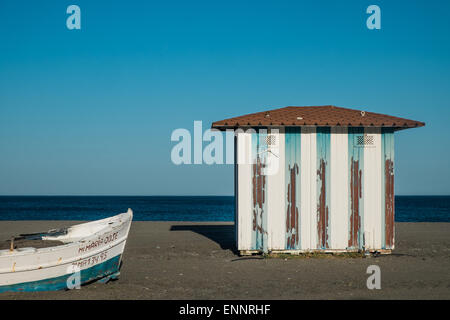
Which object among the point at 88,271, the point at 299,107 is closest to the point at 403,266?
the point at 299,107

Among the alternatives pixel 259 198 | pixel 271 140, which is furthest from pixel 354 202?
pixel 271 140

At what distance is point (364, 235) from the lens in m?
12.2

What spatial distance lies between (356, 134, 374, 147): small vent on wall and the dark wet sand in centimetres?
317

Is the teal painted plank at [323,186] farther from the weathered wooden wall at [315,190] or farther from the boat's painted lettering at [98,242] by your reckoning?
the boat's painted lettering at [98,242]

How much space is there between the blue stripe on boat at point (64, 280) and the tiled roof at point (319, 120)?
470cm

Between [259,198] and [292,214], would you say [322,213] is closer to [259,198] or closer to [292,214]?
[292,214]

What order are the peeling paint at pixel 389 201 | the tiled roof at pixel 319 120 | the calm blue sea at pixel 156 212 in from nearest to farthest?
the tiled roof at pixel 319 120 < the peeling paint at pixel 389 201 < the calm blue sea at pixel 156 212

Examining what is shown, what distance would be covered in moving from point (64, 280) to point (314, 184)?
698 centimetres

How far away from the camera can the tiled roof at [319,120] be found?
469 inches

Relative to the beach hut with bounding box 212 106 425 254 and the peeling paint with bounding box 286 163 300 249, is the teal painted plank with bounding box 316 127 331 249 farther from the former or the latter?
the peeling paint with bounding box 286 163 300 249

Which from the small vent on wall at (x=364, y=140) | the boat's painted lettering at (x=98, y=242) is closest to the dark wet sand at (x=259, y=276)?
the boat's painted lettering at (x=98, y=242)

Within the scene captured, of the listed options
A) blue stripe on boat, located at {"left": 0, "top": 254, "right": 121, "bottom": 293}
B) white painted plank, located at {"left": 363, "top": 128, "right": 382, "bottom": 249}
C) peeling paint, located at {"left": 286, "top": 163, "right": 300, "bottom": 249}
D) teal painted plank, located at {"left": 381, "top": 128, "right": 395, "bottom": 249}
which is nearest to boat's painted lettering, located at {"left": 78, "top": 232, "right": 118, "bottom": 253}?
blue stripe on boat, located at {"left": 0, "top": 254, "right": 121, "bottom": 293}

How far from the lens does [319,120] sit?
1213 centimetres
